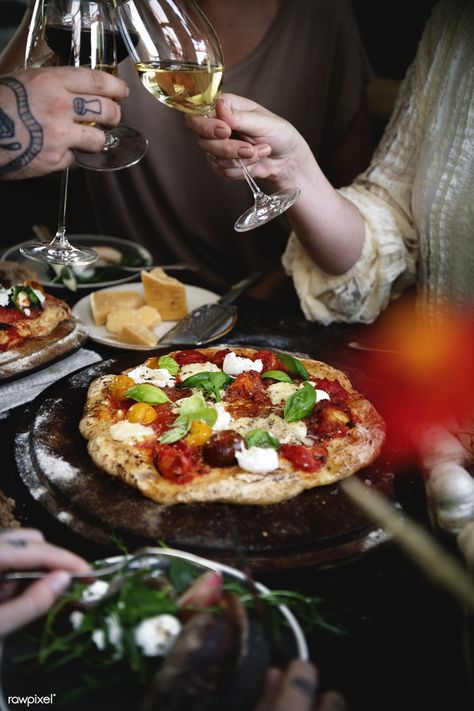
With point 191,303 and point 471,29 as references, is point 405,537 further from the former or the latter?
point 471,29

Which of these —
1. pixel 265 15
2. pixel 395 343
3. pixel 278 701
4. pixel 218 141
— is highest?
pixel 265 15

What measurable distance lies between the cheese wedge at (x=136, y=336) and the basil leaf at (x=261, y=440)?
71 centimetres

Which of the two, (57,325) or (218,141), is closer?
(218,141)

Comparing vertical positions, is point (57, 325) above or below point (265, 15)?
below

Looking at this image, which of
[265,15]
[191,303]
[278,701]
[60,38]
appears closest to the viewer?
[278,701]

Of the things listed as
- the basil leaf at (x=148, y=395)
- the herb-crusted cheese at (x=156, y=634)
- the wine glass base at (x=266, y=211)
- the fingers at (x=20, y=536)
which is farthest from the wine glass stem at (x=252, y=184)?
the herb-crusted cheese at (x=156, y=634)

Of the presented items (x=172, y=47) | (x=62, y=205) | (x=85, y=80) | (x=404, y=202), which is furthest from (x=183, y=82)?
(x=404, y=202)

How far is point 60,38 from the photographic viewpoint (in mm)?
1521

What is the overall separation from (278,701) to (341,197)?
174 cm

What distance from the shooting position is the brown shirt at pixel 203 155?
113 inches

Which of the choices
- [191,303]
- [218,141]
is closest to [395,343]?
[191,303]

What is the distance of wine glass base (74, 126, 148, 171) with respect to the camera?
1.68 m

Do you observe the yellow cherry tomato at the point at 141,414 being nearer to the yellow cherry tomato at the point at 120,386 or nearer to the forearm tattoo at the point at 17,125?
the yellow cherry tomato at the point at 120,386

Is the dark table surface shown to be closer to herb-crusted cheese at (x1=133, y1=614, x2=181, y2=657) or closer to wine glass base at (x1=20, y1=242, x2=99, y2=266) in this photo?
herb-crusted cheese at (x1=133, y1=614, x2=181, y2=657)
